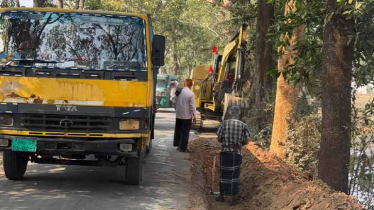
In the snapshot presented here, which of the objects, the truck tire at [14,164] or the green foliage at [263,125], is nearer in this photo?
the truck tire at [14,164]

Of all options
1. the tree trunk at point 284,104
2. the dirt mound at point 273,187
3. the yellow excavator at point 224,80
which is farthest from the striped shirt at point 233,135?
the yellow excavator at point 224,80

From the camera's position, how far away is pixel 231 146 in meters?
10.0

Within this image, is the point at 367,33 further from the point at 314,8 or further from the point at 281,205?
the point at 281,205

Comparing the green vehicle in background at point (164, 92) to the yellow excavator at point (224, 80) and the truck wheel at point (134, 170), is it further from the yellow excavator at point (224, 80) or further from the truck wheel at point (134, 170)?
the truck wheel at point (134, 170)

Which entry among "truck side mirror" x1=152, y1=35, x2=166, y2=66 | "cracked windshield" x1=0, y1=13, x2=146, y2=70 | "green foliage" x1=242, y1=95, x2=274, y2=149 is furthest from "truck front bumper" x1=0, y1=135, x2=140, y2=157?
"green foliage" x1=242, y1=95, x2=274, y2=149

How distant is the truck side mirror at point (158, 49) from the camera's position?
9.44 metres

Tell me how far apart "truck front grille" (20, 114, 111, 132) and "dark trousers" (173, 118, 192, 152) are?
5.42 meters

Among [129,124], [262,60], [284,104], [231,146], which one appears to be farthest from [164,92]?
[129,124]

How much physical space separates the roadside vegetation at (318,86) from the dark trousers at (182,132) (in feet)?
7.32

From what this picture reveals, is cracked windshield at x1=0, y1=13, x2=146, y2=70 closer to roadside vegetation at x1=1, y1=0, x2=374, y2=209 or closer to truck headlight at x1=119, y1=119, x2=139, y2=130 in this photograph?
truck headlight at x1=119, y1=119, x2=139, y2=130

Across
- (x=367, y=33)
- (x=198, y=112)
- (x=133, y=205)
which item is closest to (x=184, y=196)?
(x=133, y=205)

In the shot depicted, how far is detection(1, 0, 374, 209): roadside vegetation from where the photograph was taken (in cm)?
877

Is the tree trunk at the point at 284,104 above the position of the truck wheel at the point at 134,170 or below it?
above

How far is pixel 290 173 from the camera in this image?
10.9 m
